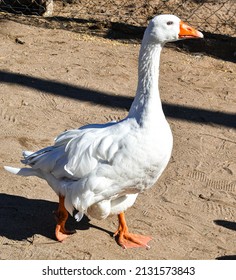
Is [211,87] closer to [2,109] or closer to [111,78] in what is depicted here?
[111,78]

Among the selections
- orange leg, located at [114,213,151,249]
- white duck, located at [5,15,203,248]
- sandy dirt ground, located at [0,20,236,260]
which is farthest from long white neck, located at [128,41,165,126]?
sandy dirt ground, located at [0,20,236,260]

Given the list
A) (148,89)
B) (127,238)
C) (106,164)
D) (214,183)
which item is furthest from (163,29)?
(214,183)

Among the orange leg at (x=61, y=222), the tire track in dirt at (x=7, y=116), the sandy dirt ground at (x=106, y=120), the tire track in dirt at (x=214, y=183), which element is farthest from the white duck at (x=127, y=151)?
the tire track in dirt at (x=7, y=116)

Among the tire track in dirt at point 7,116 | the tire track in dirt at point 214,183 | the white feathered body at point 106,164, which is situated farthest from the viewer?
the tire track in dirt at point 7,116

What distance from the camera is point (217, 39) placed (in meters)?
8.60

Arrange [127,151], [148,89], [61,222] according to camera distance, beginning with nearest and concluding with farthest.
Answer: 1. [127,151]
2. [148,89]
3. [61,222]

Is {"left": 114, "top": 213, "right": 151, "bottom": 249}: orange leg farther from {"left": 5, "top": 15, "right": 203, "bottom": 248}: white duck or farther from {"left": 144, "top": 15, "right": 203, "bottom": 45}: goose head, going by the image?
{"left": 144, "top": 15, "right": 203, "bottom": 45}: goose head

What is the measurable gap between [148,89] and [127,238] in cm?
116

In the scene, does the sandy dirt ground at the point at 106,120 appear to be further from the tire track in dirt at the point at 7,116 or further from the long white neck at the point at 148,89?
the long white neck at the point at 148,89

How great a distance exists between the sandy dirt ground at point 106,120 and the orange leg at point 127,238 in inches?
2.1

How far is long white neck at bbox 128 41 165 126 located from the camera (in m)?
4.86

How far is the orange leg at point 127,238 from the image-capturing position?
5.27 m

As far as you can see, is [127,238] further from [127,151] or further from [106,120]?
[106,120]

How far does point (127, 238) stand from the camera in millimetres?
5316
